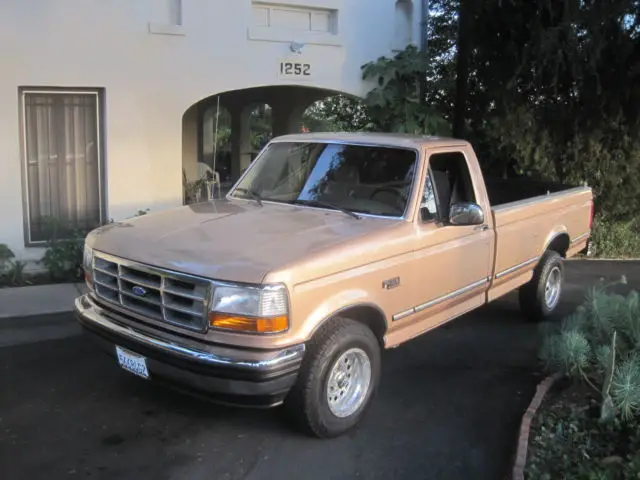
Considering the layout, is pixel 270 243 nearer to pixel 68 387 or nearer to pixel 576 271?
pixel 68 387

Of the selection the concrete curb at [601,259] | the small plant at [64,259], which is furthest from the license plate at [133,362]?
the concrete curb at [601,259]

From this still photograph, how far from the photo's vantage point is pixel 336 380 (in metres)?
4.35

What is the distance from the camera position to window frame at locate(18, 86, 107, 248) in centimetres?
792

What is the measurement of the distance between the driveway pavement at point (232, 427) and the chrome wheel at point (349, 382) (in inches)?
8.1

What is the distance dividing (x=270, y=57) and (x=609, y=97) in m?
4.89

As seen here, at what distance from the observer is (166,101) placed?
336 inches

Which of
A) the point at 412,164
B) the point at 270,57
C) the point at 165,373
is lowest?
the point at 165,373

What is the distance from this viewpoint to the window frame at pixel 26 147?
26.0 ft

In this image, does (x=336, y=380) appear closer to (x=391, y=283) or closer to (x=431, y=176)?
(x=391, y=283)

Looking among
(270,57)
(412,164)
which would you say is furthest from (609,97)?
(412,164)

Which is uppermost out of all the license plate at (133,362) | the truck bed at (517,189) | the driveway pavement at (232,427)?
the truck bed at (517,189)

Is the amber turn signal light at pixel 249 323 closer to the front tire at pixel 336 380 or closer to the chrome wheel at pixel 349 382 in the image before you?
the front tire at pixel 336 380

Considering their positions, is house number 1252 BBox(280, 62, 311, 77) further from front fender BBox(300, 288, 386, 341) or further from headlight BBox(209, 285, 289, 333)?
headlight BBox(209, 285, 289, 333)

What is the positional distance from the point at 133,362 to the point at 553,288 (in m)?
4.90
